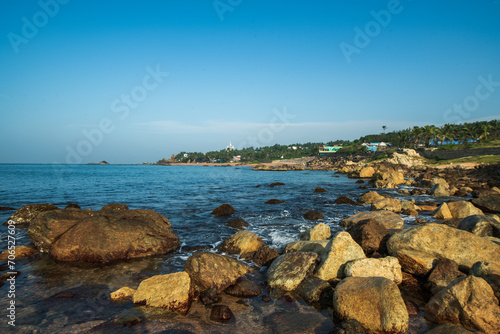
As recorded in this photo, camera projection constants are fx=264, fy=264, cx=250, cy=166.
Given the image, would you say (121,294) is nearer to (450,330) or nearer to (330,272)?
(330,272)

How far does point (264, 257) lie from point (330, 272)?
105 inches

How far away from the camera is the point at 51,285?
25.7ft

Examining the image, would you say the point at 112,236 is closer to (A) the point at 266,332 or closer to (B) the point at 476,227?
(A) the point at 266,332

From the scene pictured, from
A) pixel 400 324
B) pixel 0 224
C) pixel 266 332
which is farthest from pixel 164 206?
pixel 400 324

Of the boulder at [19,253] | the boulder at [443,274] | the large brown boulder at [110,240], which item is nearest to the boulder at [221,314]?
the large brown boulder at [110,240]

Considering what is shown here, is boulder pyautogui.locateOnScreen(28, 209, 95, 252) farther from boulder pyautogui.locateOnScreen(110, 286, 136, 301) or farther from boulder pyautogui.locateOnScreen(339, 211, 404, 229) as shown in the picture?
boulder pyautogui.locateOnScreen(339, 211, 404, 229)

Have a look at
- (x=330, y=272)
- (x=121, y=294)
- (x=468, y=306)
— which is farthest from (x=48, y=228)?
(x=468, y=306)

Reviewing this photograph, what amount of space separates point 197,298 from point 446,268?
695 centimetres

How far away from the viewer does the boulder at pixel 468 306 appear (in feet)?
18.0

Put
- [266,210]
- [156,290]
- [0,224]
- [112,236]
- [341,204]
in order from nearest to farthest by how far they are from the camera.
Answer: [156,290] → [112,236] → [0,224] → [266,210] → [341,204]

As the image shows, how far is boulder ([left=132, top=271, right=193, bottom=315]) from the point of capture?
6445mm

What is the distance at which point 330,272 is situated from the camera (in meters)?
7.72

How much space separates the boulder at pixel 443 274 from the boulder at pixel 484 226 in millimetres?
4698

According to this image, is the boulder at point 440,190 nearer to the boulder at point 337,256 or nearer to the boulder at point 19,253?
the boulder at point 337,256
